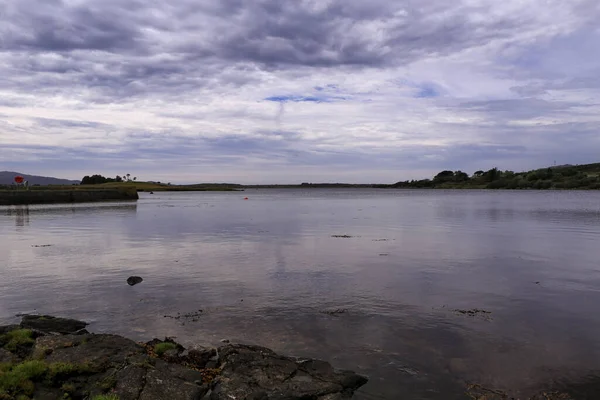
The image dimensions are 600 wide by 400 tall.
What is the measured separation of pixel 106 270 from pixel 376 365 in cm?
1699

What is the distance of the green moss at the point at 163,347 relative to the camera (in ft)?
35.8

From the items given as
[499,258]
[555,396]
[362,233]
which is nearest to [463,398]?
[555,396]

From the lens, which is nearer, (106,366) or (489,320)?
(106,366)

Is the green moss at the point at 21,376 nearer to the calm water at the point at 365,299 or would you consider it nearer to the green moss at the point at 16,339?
the green moss at the point at 16,339

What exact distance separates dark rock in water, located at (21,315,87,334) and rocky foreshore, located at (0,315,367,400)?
1083 millimetres

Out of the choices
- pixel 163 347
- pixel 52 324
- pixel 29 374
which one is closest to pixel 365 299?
pixel 163 347

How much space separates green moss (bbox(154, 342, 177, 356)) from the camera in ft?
35.8

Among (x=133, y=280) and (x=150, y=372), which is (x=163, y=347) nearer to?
(x=150, y=372)

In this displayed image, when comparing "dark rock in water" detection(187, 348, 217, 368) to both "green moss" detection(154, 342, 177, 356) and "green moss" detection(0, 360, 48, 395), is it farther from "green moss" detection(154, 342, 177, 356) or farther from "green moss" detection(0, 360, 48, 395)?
"green moss" detection(0, 360, 48, 395)

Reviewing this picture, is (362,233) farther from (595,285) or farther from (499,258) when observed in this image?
(595,285)

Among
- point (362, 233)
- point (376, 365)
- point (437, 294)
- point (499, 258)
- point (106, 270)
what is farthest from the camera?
point (362, 233)

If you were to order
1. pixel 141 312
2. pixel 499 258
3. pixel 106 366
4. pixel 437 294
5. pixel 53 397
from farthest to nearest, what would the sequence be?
pixel 499 258 < pixel 437 294 < pixel 141 312 < pixel 106 366 < pixel 53 397

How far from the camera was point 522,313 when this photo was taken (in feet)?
49.1

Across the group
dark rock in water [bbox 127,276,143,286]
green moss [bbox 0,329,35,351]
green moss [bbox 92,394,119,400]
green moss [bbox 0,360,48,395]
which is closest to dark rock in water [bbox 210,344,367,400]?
green moss [bbox 92,394,119,400]
